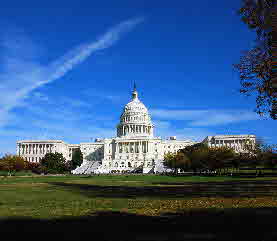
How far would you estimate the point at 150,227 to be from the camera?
10.8 metres

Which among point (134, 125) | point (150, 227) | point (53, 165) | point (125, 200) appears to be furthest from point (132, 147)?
point (150, 227)

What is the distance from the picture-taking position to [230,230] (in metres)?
10.1

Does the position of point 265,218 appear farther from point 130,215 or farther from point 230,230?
point 130,215

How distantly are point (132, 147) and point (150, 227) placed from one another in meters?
170

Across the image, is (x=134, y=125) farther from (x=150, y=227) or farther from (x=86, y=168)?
(x=150, y=227)

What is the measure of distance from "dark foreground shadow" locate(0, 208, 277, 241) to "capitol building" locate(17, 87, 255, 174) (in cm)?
12994

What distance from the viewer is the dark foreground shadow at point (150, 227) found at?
30.9ft

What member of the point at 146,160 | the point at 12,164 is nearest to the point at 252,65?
the point at 12,164

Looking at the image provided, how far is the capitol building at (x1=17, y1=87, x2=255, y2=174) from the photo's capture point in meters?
161

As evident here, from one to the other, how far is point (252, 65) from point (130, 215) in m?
13.7

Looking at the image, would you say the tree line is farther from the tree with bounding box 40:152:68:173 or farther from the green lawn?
the tree with bounding box 40:152:68:173

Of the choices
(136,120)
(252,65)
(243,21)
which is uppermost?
(136,120)

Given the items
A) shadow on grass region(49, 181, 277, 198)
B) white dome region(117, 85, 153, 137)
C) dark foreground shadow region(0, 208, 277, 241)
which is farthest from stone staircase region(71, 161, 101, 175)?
dark foreground shadow region(0, 208, 277, 241)

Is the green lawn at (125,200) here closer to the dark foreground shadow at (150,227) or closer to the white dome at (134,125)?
the dark foreground shadow at (150,227)
